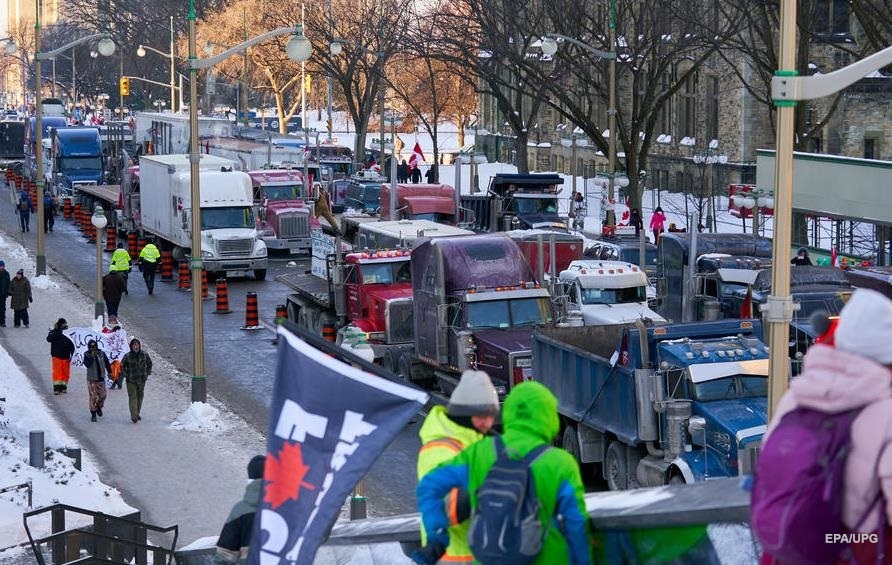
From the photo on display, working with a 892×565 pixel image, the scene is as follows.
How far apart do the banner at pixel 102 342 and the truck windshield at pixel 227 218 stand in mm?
17438

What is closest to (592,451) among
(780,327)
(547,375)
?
(547,375)

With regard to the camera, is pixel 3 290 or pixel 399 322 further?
pixel 3 290

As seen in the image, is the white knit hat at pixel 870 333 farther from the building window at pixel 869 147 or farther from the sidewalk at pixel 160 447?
the building window at pixel 869 147

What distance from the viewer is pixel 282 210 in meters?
47.2

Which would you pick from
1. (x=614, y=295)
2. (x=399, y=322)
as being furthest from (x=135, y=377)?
(x=614, y=295)

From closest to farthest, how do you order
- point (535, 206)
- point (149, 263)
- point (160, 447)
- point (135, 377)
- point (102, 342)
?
point (160, 447) → point (135, 377) → point (102, 342) → point (149, 263) → point (535, 206)

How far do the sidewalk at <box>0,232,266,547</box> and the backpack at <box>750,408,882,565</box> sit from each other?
493 inches

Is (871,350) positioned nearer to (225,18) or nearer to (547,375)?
(547,375)

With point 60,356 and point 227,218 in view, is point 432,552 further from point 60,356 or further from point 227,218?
point 227,218

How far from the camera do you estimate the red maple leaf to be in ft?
21.6

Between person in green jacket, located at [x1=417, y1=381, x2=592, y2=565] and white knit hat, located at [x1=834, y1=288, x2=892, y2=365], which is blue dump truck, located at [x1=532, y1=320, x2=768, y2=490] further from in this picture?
white knit hat, located at [x1=834, y1=288, x2=892, y2=365]

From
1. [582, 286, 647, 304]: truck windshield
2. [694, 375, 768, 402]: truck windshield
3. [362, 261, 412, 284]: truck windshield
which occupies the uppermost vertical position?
[362, 261, 412, 284]: truck windshield

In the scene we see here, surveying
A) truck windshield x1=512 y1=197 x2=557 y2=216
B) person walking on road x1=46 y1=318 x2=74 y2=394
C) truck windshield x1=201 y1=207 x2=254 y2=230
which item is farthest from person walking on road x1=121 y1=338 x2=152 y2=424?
truck windshield x1=512 y1=197 x2=557 y2=216

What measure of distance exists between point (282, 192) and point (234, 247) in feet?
26.9
